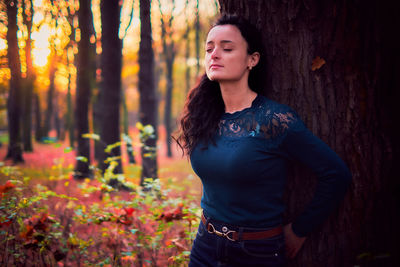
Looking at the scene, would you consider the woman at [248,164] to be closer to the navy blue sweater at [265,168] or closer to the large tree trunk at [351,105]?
the navy blue sweater at [265,168]

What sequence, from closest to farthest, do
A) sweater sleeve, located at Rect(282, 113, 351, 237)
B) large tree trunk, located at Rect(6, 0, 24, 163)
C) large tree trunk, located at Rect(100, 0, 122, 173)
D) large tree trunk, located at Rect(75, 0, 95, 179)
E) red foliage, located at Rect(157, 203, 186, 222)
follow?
sweater sleeve, located at Rect(282, 113, 351, 237), red foliage, located at Rect(157, 203, 186, 222), large tree trunk, located at Rect(100, 0, 122, 173), large tree trunk, located at Rect(75, 0, 95, 179), large tree trunk, located at Rect(6, 0, 24, 163)

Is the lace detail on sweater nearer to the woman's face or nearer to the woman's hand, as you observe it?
the woman's face

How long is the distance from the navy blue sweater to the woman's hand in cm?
5

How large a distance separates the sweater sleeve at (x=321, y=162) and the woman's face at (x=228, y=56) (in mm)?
543

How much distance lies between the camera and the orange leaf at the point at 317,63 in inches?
69.2

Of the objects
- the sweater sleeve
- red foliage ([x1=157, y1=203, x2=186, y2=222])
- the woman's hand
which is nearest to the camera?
the sweater sleeve

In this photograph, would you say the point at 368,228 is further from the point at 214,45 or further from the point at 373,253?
the point at 214,45

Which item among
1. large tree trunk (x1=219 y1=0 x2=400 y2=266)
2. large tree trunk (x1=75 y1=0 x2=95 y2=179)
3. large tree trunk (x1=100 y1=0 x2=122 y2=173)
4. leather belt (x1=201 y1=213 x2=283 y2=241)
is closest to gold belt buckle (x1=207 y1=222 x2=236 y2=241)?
leather belt (x1=201 y1=213 x2=283 y2=241)

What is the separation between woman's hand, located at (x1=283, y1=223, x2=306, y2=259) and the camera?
179cm

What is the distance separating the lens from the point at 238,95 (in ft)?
6.32

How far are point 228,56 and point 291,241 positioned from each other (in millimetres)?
1357

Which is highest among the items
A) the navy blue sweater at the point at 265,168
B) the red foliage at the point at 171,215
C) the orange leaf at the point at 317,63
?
the orange leaf at the point at 317,63

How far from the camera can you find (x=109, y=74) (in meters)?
7.80

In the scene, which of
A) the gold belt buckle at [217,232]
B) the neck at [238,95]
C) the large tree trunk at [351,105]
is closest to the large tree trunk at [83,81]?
the gold belt buckle at [217,232]
